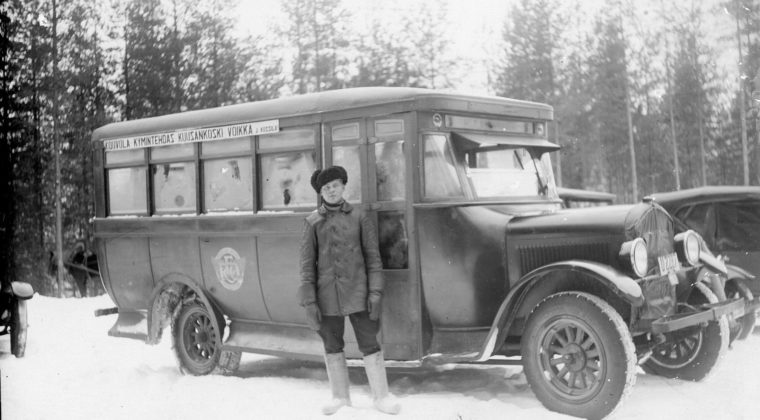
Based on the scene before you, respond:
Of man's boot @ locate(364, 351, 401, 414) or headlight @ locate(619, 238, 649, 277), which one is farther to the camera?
man's boot @ locate(364, 351, 401, 414)

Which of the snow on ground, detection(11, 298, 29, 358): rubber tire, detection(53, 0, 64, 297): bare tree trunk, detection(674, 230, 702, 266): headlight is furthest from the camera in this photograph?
detection(53, 0, 64, 297): bare tree trunk

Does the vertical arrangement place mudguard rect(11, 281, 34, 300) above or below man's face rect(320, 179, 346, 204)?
below

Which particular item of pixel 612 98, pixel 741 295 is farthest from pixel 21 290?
pixel 612 98

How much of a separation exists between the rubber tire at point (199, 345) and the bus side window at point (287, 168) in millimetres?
1449

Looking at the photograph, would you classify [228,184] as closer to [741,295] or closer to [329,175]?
[329,175]

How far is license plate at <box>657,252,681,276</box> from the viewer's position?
19.2 ft

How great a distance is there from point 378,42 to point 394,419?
5043 mm

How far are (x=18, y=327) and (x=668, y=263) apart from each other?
5926 mm

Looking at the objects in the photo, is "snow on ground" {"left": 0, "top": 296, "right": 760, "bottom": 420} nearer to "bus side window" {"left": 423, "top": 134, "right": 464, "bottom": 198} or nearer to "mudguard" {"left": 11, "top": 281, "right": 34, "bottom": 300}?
"mudguard" {"left": 11, "top": 281, "right": 34, "bottom": 300}

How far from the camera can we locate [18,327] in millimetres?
7531

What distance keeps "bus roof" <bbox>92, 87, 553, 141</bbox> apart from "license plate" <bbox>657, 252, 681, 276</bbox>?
169 cm

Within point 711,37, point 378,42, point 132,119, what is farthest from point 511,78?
point 132,119

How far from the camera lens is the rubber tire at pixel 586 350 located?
→ 16.7 feet

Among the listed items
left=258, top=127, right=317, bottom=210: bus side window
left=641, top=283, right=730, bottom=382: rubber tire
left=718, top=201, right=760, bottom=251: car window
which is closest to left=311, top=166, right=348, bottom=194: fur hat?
left=258, top=127, right=317, bottom=210: bus side window
